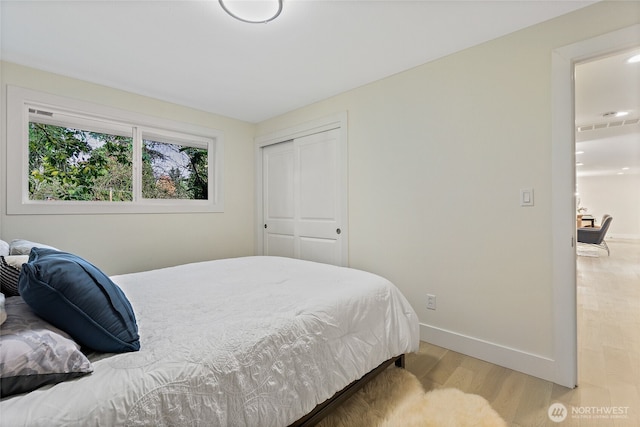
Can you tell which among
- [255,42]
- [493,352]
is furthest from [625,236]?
[255,42]

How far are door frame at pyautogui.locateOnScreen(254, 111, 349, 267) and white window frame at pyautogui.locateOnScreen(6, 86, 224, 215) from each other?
1.74 feet

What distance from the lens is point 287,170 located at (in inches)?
147

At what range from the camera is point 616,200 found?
10352mm

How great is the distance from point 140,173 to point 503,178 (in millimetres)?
3477

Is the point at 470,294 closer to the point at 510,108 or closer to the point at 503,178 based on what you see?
the point at 503,178

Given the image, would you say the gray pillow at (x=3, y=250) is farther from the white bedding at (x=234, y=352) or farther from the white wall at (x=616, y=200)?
the white wall at (x=616, y=200)

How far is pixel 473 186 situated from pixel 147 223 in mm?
3196

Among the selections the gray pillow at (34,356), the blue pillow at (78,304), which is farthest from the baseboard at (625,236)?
the gray pillow at (34,356)

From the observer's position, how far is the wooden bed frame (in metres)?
1.32

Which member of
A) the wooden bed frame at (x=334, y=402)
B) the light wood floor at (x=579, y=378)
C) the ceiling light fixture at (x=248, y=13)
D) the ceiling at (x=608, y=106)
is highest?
the ceiling at (x=608, y=106)

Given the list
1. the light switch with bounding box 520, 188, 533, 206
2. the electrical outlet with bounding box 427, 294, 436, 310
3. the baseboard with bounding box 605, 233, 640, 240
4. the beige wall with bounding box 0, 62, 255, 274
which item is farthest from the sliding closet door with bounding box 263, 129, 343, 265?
the baseboard with bounding box 605, 233, 640, 240

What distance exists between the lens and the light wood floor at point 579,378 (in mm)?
1603

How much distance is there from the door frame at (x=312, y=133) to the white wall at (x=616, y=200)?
12.2 metres

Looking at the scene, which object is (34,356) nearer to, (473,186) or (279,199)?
(473,186)
